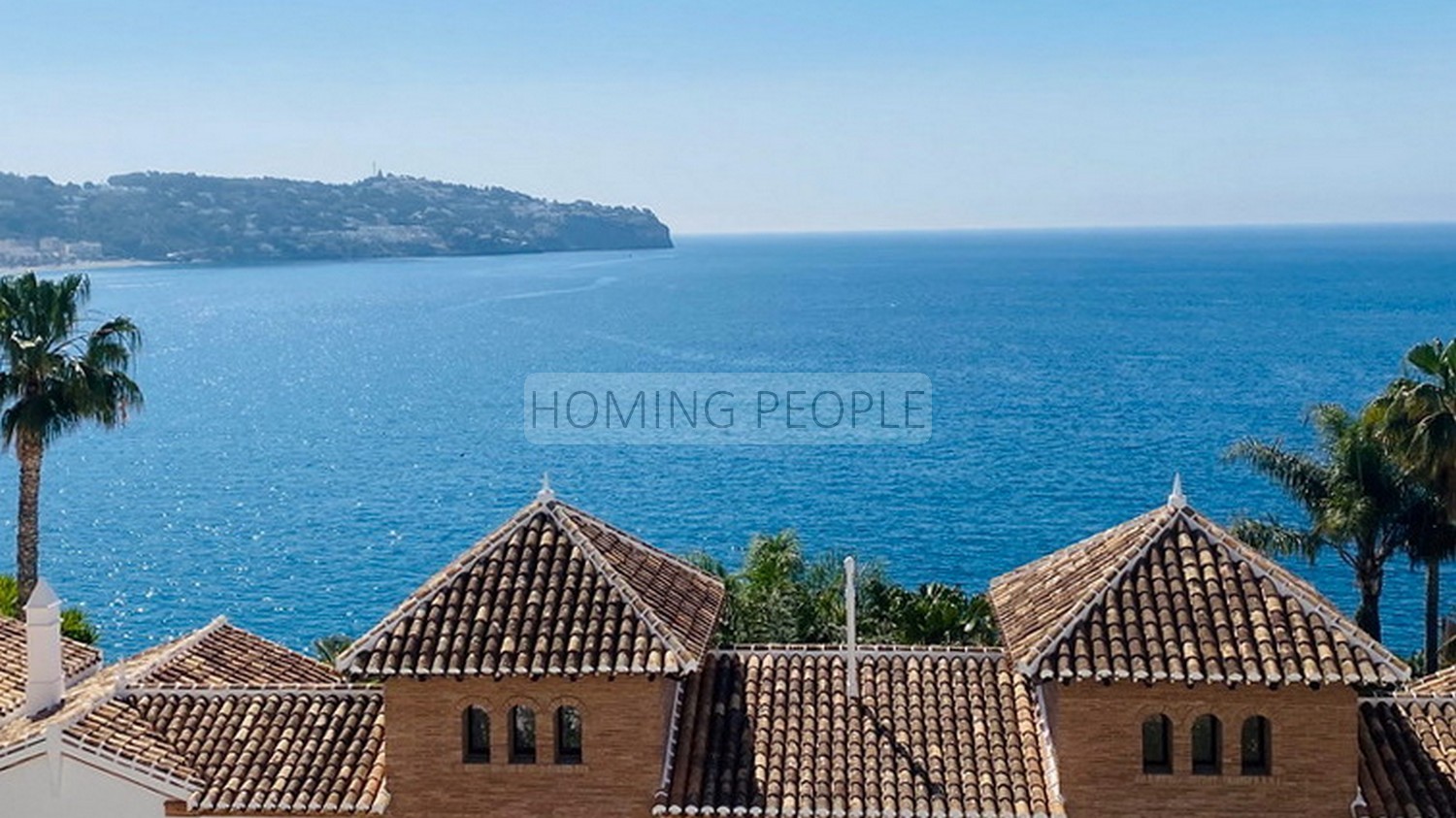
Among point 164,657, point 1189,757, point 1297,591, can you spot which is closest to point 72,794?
point 164,657

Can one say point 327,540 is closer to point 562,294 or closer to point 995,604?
point 995,604

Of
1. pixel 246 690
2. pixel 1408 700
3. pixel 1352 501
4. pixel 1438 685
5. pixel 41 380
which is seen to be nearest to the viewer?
pixel 1408 700

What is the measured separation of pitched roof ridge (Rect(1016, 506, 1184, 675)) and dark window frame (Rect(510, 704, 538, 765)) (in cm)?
574

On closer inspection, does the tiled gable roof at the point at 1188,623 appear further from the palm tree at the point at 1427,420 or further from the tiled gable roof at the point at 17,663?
the palm tree at the point at 1427,420

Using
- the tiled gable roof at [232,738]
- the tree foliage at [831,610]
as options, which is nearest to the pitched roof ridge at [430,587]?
the tiled gable roof at [232,738]

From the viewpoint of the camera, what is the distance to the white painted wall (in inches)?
729

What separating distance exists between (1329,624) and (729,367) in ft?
336

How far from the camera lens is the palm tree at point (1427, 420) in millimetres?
30703

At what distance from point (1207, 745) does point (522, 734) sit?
26.2 ft

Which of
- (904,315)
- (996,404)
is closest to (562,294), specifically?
(904,315)

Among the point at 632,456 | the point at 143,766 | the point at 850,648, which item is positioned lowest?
the point at 632,456

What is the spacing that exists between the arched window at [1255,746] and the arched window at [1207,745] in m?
0.27

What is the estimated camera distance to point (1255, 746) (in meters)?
17.8

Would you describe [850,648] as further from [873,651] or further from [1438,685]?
[1438,685]
